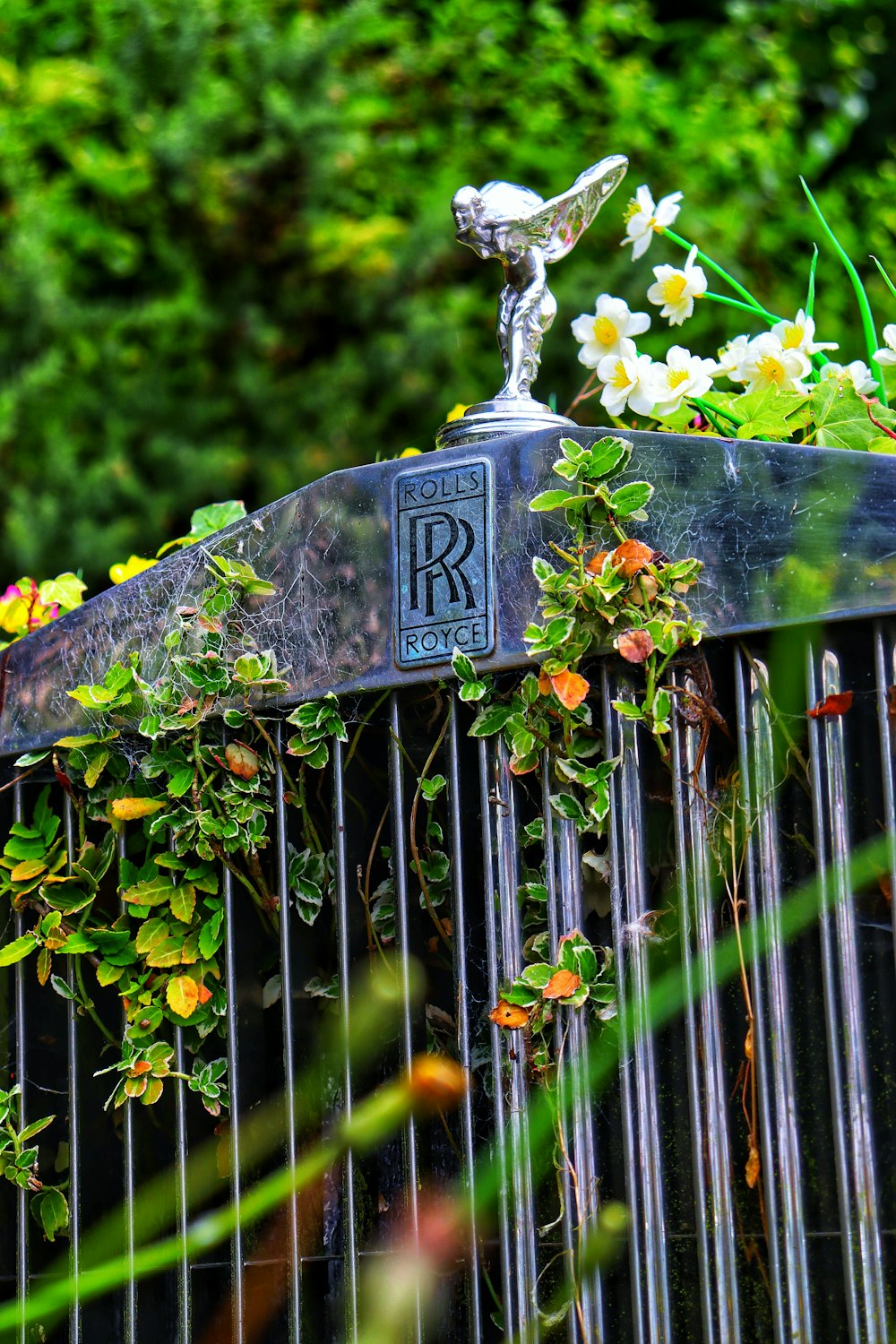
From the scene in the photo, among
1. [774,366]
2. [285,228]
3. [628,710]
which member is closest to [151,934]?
[628,710]

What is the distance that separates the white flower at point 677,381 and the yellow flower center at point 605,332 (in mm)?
147

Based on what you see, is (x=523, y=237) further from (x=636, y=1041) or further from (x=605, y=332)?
(x=636, y=1041)

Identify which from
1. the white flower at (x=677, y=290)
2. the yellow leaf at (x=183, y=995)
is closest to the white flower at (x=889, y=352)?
the white flower at (x=677, y=290)

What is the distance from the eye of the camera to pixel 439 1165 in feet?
6.51

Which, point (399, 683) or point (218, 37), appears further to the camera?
point (218, 37)

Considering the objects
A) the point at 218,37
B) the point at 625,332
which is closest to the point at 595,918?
the point at 625,332

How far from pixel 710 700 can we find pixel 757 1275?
697mm

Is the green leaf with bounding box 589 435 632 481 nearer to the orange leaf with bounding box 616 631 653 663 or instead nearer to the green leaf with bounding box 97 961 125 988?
the orange leaf with bounding box 616 631 653 663

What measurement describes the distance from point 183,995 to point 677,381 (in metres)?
1.13

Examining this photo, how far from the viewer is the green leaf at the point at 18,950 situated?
221cm

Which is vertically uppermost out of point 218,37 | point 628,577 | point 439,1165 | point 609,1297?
point 218,37

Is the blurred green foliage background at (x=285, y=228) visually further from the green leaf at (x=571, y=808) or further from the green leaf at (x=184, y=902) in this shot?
the green leaf at (x=571, y=808)

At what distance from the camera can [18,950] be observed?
2.21 m

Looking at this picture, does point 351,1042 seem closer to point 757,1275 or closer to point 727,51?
point 757,1275
